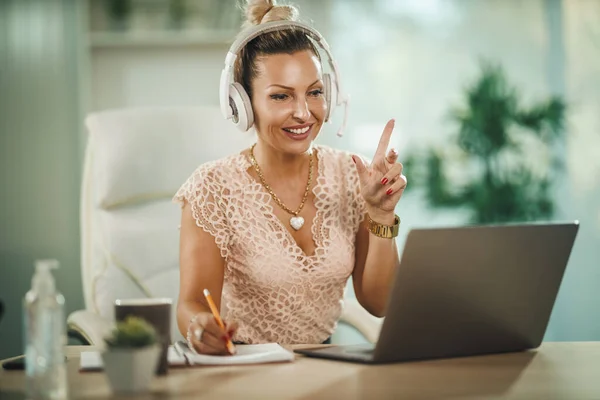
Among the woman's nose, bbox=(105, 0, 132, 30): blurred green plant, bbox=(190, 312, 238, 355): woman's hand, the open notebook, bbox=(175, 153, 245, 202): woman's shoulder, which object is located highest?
bbox=(105, 0, 132, 30): blurred green plant

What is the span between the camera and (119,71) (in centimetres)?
323

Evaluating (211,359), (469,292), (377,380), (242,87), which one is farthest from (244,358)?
(242,87)

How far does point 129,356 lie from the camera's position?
85cm

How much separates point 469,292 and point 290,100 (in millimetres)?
656

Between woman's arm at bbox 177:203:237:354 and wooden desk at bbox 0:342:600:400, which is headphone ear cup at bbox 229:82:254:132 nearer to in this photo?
Result: woman's arm at bbox 177:203:237:354

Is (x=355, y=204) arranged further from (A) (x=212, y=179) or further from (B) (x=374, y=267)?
(A) (x=212, y=179)

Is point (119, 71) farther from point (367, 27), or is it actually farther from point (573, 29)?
point (573, 29)

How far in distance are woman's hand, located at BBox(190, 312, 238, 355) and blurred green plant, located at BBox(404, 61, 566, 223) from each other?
89.0 inches

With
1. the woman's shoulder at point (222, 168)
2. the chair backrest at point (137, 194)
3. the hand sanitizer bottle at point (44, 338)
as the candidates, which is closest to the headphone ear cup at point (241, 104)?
the woman's shoulder at point (222, 168)

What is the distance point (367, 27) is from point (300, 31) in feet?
6.72

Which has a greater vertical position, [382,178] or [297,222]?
[382,178]

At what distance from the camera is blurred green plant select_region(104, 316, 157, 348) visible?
86 cm

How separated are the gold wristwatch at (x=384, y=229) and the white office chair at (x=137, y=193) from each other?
0.60 m

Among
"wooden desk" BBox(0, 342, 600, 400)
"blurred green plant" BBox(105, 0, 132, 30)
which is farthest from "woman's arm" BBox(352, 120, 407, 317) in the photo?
"blurred green plant" BBox(105, 0, 132, 30)
